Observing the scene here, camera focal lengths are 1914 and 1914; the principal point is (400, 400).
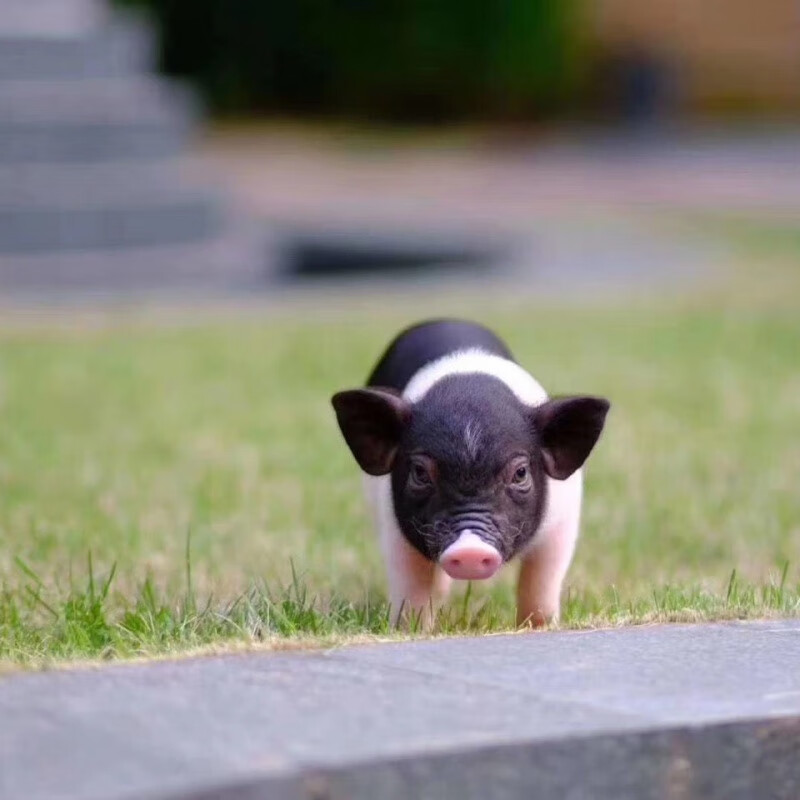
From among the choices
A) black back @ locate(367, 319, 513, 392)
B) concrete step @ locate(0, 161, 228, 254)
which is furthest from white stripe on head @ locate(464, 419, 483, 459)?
concrete step @ locate(0, 161, 228, 254)

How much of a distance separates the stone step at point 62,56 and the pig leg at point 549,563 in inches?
437

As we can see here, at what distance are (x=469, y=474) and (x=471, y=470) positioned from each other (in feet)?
0.04

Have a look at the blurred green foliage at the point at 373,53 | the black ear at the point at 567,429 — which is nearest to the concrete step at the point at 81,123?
the black ear at the point at 567,429

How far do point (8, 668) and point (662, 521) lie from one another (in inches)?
126

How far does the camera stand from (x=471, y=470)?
4520mm

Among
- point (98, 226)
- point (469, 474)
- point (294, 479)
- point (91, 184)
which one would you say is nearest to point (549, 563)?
point (469, 474)

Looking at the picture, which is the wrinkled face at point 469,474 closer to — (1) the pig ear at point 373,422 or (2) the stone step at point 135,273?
(1) the pig ear at point 373,422

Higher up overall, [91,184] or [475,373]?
[475,373]

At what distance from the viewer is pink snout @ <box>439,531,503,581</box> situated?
4.32 metres

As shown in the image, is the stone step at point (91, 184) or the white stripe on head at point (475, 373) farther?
the stone step at point (91, 184)

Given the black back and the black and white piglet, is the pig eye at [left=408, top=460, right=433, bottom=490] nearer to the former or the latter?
the black and white piglet

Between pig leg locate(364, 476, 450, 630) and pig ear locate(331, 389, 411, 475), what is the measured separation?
11cm

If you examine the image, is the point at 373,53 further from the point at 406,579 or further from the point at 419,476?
the point at 419,476

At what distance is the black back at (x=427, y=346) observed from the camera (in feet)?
17.1
